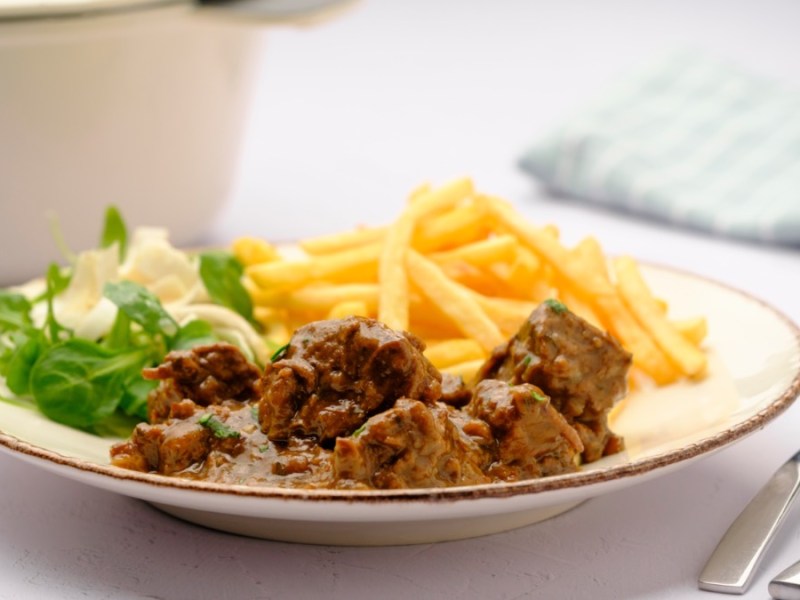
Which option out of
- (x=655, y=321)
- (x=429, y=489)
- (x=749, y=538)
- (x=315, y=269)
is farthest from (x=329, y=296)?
(x=749, y=538)

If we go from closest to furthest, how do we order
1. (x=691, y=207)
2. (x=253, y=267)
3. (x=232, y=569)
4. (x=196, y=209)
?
(x=232, y=569) < (x=253, y=267) < (x=196, y=209) < (x=691, y=207)

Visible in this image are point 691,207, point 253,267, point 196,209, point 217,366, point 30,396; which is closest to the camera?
point 217,366

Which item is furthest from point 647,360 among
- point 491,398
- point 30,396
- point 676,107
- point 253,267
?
point 676,107

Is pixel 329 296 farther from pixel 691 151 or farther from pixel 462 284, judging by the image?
pixel 691 151

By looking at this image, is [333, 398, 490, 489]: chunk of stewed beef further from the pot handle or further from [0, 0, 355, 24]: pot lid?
the pot handle

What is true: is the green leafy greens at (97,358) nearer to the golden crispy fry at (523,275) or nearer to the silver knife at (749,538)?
the golden crispy fry at (523,275)

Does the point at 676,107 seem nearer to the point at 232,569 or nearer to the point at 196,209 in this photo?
the point at 196,209
